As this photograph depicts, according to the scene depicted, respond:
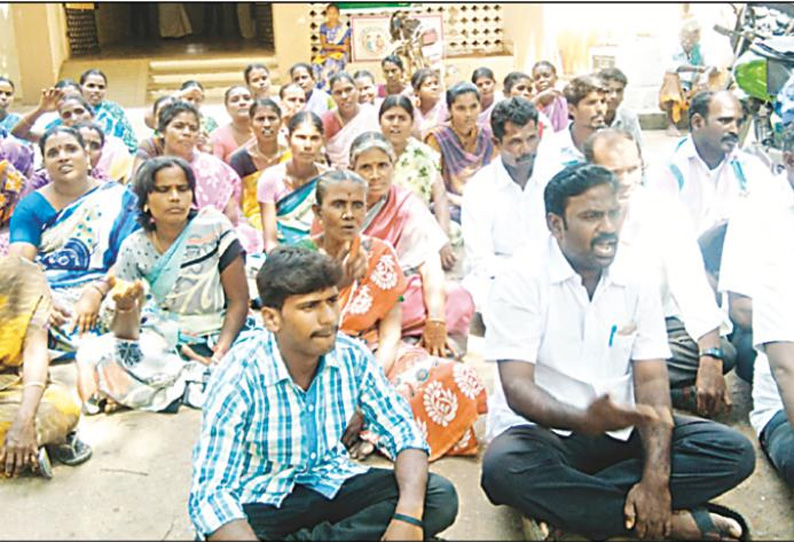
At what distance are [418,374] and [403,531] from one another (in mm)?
1044

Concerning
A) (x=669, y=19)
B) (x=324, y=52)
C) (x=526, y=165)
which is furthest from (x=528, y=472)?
(x=669, y=19)

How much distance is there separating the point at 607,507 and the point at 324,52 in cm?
854

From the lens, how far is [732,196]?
3.17 m

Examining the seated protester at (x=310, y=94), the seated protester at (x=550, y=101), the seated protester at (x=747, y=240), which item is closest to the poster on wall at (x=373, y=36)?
the seated protester at (x=310, y=94)

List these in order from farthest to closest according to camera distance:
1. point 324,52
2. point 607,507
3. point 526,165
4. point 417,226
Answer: point 324,52, point 526,165, point 417,226, point 607,507

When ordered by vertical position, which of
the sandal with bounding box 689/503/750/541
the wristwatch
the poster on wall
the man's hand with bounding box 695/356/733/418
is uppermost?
the poster on wall

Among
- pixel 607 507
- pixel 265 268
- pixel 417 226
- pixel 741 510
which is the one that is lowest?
pixel 741 510

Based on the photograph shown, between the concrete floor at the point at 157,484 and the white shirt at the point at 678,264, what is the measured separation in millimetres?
372

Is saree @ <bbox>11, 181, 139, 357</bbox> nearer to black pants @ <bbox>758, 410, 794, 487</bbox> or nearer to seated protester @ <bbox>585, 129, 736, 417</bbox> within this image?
seated protester @ <bbox>585, 129, 736, 417</bbox>

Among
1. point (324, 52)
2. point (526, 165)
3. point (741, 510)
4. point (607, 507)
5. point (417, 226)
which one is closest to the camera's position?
point (607, 507)

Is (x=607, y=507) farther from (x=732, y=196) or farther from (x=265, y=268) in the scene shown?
(x=732, y=196)

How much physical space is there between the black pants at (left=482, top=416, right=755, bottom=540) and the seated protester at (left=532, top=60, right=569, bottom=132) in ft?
12.5

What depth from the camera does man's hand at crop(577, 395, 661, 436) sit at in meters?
1.87

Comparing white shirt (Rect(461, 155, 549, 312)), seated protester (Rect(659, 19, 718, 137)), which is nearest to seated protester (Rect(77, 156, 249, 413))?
white shirt (Rect(461, 155, 549, 312))
